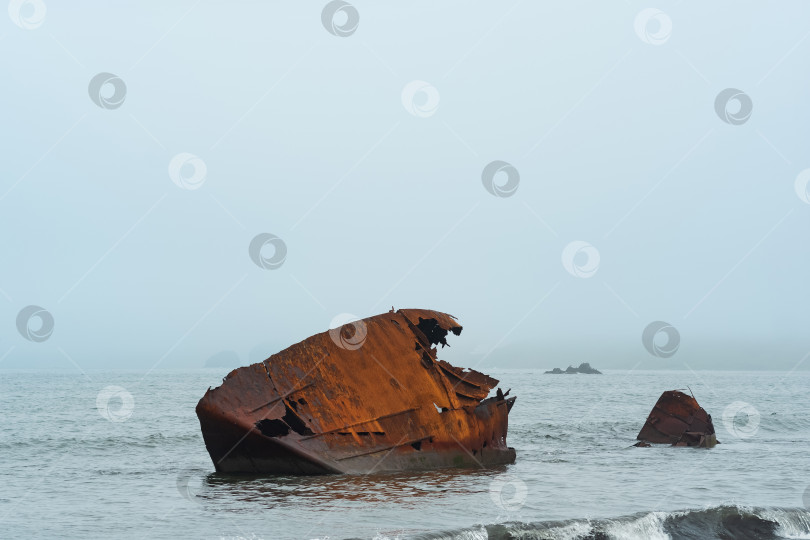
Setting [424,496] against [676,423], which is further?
[676,423]

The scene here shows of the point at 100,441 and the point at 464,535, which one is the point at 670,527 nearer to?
the point at 464,535

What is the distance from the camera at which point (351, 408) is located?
515 inches

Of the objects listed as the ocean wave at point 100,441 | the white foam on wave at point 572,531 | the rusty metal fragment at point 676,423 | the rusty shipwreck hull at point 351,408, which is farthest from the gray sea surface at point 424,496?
the rusty metal fragment at point 676,423

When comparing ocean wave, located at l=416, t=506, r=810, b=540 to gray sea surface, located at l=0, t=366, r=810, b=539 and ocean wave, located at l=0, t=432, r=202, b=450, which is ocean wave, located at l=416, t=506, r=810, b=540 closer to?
gray sea surface, located at l=0, t=366, r=810, b=539

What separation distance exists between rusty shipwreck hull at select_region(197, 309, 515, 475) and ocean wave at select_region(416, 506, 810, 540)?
327cm

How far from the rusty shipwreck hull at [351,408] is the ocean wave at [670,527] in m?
3.27

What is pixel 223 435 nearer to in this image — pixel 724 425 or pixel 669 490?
pixel 669 490

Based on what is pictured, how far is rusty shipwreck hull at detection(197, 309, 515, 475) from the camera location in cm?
1263

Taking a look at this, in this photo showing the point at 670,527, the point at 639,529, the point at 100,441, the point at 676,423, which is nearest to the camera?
the point at 639,529

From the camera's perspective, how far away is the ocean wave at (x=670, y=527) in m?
10.4

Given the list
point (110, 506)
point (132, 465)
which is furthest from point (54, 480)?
point (110, 506)


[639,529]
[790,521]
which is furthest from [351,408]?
[790,521]

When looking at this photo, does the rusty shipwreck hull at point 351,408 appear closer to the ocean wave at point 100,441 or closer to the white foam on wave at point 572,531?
the white foam on wave at point 572,531

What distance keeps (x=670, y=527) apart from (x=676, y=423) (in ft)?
38.7
